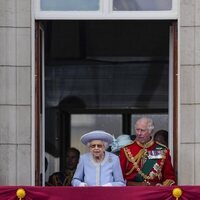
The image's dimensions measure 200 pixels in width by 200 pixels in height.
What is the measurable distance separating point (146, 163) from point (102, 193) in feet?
2.55

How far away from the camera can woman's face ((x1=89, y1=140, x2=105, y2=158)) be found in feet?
25.3

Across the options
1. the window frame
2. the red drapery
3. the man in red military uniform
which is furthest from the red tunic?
the window frame

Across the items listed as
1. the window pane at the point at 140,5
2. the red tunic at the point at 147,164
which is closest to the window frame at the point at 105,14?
the window pane at the point at 140,5

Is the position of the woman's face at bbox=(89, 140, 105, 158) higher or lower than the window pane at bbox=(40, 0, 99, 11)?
lower

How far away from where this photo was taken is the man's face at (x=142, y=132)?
791 centimetres

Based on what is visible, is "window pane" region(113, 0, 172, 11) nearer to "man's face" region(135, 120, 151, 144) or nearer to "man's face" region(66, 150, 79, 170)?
"man's face" region(135, 120, 151, 144)

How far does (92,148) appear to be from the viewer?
25.4 feet

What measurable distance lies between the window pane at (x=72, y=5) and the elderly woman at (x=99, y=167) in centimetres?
139

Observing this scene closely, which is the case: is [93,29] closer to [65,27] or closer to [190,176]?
[65,27]

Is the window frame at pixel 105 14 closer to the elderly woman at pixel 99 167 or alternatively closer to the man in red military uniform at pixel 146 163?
the man in red military uniform at pixel 146 163

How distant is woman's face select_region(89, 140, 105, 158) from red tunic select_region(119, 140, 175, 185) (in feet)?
1.28

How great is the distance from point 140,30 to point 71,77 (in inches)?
61.8

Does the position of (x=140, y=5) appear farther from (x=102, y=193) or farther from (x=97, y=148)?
(x=102, y=193)

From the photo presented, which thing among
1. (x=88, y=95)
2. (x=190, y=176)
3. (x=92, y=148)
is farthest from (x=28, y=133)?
(x=88, y=95)
